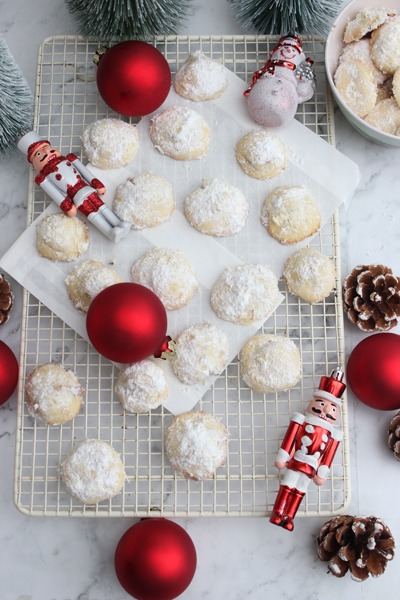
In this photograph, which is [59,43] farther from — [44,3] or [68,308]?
[68,308]

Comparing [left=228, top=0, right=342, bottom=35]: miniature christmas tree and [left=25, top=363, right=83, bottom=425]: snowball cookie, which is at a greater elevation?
[left=228, top=0, right=342, bottom=35]: miniature christmas tree

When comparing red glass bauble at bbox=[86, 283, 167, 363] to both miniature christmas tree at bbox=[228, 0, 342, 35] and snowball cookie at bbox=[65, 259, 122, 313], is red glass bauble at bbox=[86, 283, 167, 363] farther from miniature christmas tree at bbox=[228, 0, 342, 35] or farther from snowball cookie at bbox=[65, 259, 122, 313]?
miniature christmas tree at bbox=[228, 0, 342, 35]

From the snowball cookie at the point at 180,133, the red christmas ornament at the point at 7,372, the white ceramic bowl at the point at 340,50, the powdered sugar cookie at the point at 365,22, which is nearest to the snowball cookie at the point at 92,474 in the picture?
the red christmas ornament at the point at 7,372

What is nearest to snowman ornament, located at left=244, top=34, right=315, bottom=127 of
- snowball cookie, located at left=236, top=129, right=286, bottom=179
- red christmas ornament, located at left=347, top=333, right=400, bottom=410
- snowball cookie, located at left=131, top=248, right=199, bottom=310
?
snowball cookie, located at left=236, top=129, right=286, bottom=179

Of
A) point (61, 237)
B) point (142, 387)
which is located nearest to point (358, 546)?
point (142, 387)

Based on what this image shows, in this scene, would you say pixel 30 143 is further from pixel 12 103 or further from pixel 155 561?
pixel 155 561

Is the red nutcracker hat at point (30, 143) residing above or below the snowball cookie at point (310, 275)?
above

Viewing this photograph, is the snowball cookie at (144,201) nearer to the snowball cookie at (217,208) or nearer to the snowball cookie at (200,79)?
the snowball cookie at (217,208)
